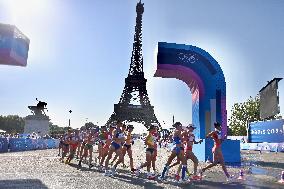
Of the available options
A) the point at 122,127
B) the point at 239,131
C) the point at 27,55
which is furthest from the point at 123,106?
the point at 122,127

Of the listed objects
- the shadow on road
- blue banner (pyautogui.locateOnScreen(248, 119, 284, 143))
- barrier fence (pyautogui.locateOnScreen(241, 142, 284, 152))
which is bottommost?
the shadow on road

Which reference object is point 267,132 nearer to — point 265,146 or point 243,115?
point 265,146

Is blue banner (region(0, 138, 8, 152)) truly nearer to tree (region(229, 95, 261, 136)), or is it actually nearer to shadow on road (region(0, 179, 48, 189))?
shadow on road (region(0, 179, 48, 189))

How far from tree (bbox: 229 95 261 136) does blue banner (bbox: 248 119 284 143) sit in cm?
3095

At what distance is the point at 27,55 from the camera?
1490 inches

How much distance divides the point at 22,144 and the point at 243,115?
49.3 metres

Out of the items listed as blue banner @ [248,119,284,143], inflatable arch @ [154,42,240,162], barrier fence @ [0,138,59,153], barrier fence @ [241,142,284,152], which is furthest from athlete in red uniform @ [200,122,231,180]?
barrier fence @ [0,138,59,153]

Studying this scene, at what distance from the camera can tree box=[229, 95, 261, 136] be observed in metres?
71.8

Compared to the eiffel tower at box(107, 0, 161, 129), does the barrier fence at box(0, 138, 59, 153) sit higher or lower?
lower

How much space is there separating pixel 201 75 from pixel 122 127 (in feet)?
31.6

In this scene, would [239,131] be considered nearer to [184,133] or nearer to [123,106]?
[123,106]

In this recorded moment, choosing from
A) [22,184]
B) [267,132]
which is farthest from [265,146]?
[22,184]

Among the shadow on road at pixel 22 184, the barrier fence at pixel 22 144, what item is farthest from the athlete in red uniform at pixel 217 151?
the barrier fence at pixel 22 144

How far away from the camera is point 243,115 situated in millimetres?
74000
